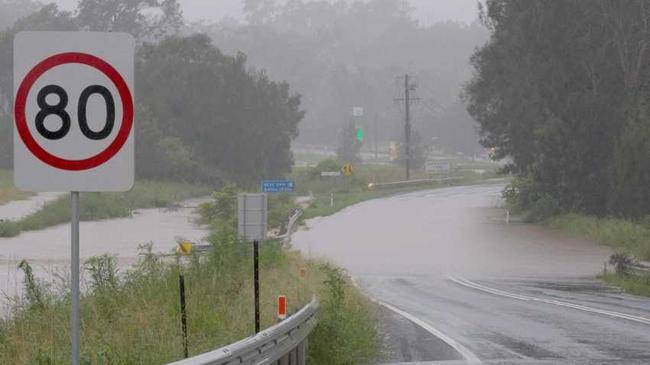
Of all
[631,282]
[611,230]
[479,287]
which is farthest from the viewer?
[611,230]

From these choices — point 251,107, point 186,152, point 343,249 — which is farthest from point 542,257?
point 251,107

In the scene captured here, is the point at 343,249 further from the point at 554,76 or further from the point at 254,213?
the point at 254,213

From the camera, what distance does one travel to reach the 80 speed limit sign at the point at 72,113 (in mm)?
6195

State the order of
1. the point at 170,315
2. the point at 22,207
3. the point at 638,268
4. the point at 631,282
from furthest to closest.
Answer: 1. the point at 22,207
2. the point at 638,268
3. the point at 631,282
4. the point at 170,315

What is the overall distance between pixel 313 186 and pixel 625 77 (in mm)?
51209

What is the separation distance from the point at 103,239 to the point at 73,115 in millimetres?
44010

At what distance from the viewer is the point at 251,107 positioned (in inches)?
3728

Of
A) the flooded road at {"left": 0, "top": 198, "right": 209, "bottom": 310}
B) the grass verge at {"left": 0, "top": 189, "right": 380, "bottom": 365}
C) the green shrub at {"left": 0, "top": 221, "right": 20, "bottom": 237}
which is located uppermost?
the grass verge at {"left": 0, "top": 189, "right": 380, "bottom": 365}

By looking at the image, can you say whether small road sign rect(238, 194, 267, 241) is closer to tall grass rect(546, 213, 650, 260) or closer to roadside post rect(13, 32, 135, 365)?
tall grass rect(546, 213, 650, 260)

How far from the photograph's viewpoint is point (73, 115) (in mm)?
6230

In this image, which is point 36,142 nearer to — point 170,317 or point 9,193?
point 170,317

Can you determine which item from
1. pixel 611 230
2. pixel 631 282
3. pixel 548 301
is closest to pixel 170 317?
pixel 548 301

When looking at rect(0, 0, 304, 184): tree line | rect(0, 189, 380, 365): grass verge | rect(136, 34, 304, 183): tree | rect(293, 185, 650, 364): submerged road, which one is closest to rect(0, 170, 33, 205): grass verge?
rect(0, 0, 304, 184): tree line

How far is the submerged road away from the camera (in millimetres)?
16250
